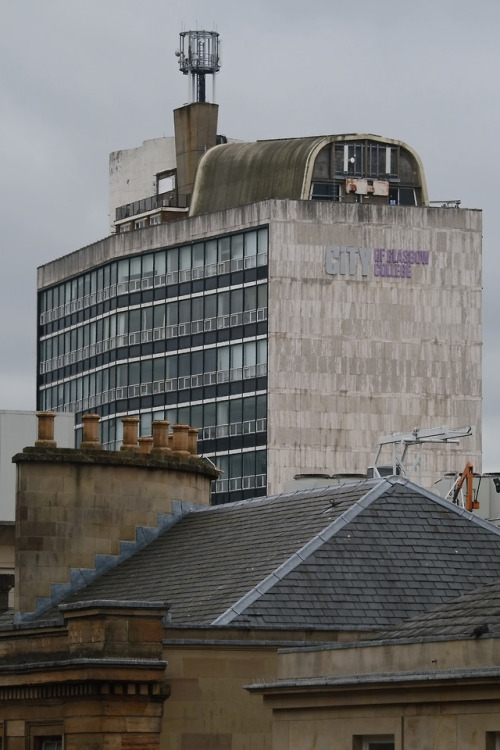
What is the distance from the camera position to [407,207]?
15388 cm

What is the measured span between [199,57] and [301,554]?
467 ft

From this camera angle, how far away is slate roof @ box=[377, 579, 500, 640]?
31891 millimetres

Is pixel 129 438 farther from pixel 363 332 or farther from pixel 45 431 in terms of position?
pixel 363 332

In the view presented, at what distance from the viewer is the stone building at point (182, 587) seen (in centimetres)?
4156

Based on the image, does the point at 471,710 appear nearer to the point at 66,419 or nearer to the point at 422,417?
the point at 66,419

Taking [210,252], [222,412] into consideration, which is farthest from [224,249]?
[222,412]

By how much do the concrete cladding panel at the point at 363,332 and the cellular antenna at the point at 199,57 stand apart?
33.1m

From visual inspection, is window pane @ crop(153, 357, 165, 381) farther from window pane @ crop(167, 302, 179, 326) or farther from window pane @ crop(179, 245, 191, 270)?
window pane @ crop(179, 245, 191, 270)

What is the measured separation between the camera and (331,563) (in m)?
43.8

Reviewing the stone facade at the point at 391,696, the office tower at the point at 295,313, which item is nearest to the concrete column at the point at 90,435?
the stone facade at the point at 391,696

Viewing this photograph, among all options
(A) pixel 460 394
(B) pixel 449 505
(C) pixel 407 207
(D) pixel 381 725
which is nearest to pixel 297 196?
(C) pixel 407 207

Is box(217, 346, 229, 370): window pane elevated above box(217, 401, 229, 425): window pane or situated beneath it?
elevated above

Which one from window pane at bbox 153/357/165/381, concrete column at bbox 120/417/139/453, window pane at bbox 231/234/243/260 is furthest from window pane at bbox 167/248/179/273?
concrete column at bbox 120/417/139/453

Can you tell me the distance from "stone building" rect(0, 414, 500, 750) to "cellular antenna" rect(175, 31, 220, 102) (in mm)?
132502
